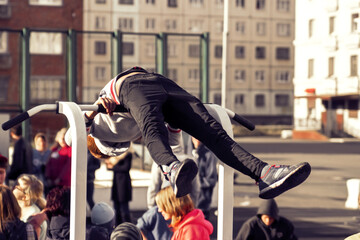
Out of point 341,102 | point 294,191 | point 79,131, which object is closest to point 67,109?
point 79,131

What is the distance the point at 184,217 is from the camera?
511 centimetres

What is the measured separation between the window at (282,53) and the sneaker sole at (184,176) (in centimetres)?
6890

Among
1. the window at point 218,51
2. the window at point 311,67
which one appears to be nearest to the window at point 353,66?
the window at point 311,67

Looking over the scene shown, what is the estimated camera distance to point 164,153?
142 inches

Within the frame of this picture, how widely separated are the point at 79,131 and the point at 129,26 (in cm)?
6183

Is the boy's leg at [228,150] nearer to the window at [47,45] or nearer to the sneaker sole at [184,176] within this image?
the sneaker sole at [184,176]

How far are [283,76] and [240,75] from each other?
194 inches

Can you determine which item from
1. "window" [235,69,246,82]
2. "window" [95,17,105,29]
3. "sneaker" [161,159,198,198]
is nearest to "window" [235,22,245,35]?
"window" [235,69,246,82]

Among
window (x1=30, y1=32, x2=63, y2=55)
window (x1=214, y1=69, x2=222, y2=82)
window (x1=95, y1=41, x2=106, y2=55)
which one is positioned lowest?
window (x1=214, y1=69, x2=222, y2=82)

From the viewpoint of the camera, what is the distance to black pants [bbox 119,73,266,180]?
144 inches

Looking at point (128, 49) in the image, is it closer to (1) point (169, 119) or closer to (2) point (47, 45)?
(2) point (47, 45)

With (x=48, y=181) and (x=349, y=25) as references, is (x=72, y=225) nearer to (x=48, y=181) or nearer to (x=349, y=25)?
(x=48, y=181)

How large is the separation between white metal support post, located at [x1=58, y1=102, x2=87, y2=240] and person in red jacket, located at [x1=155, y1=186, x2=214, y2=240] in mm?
1282

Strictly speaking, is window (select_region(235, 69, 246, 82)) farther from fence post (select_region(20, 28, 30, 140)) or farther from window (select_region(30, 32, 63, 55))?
fence post (select_region(20, 28, 30, 140))
